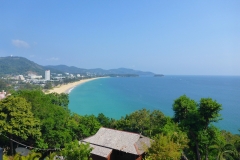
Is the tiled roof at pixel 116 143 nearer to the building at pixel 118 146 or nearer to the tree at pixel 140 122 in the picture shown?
the building at pixel 118 146

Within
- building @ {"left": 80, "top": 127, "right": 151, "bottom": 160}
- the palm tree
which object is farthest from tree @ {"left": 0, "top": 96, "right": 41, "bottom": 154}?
the palm tree

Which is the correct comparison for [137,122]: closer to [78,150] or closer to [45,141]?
[45,141]

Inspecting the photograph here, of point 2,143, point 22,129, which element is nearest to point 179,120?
point 22,129

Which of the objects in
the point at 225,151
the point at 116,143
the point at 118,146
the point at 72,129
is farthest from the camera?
the point at 72,129

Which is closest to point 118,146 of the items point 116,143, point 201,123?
point 116,143

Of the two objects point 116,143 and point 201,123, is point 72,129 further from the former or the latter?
point 201,123

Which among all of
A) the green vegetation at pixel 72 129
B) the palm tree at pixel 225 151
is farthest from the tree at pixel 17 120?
the palm tree at pixel 225 151

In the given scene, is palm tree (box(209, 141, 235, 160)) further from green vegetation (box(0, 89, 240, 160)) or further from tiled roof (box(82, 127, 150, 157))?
tiled roof (box(82, 127, 150, 157))
